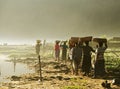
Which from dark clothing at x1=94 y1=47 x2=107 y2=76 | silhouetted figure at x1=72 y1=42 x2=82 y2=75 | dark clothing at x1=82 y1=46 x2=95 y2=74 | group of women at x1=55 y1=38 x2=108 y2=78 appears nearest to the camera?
dark clothing at x1=94 y1=47 x2=107 y2=76

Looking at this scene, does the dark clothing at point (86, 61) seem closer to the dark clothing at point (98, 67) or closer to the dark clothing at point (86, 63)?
the dark clothing at point (86, 63)

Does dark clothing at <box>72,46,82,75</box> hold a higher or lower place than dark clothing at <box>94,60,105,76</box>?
higher

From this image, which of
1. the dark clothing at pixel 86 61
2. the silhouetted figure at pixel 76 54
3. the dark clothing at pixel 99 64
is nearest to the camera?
the dark clothing at pixel 99 64

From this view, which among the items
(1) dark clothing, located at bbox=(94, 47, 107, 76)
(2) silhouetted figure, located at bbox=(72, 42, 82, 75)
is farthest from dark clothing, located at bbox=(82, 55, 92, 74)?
(1) dark clothing, located at bbox=(94, 47, 107, 76)

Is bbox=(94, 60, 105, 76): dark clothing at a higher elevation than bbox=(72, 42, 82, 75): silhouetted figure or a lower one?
lower

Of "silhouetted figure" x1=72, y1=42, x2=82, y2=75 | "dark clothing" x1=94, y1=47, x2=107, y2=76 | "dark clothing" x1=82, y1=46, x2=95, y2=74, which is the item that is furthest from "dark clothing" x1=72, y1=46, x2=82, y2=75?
"dark clothing" x1=94, y1=47, x2=107, y2=76

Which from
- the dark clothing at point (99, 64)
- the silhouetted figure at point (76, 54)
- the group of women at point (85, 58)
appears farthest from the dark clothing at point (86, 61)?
the dark clothing at point (99, 64)

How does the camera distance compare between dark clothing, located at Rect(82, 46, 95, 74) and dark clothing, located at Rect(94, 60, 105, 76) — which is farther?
dark clothing, located at Rect(82, 46, 95, 74)

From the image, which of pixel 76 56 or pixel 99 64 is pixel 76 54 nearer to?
pixel 76 56

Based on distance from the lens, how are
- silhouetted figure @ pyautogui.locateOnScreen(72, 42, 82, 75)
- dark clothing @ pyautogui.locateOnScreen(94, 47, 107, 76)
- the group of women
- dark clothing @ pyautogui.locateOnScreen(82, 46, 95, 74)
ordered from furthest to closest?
silhouetted figure @ pyautogui.locateOnScreen(72, 42, 82, 75), dark clothing @ pyautogui.locateOnScreen(82, 46, 95, 74), the group of women, dark clothing @ pyautogui.locateOnScreen(94, 47, 107, 76)

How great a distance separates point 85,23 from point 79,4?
27.5 metres

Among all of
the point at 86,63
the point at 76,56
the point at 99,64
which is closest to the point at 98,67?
the point at 99,64

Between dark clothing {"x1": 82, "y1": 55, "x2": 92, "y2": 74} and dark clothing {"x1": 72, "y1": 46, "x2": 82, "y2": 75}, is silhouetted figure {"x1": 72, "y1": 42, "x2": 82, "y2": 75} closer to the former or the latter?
dark clothing {"x1": 72, "y1": 46, "x2": 82, "y2": 75}

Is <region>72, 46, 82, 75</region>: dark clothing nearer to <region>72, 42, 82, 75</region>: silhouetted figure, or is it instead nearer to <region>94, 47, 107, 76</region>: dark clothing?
<region>72, 42, 82, 75</region>: silhouetted figure
